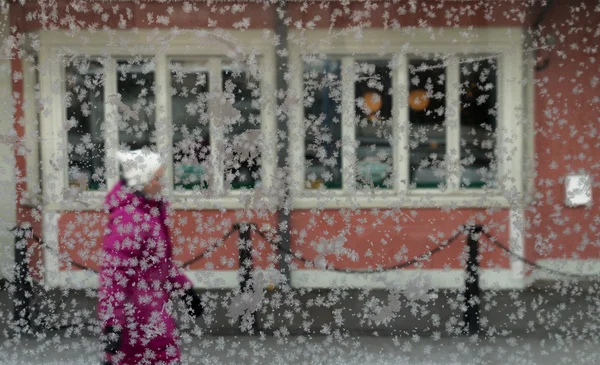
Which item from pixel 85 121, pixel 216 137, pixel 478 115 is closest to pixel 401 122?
pixel 478 115

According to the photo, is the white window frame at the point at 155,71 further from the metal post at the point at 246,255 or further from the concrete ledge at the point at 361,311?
the concrete ledge at the point at 361,311

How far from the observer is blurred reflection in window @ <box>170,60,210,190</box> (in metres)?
2.70

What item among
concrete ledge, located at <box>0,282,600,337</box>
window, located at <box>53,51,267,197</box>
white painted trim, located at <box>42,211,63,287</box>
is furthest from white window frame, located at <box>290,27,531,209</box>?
white painted trim, located at <box>42,211,63,287</box>

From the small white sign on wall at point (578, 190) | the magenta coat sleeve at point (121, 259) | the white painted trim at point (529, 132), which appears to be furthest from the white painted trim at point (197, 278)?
the small white sign on wall at point (578, 190)

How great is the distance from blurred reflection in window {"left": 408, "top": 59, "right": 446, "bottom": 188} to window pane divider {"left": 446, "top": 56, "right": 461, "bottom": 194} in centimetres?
2

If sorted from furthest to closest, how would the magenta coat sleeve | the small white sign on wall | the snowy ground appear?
the snowy ground, the small white sign on wall, the magenta coat sleeve

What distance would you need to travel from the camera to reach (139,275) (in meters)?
2.73

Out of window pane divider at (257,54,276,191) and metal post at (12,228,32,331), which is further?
metal post at (12,228,32,331)

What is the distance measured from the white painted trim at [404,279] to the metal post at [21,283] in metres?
1.17

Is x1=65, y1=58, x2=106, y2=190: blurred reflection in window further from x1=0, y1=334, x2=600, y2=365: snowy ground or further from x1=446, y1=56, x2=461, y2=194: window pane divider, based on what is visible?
x1=446, y1=56, x2=461, y2=194: window pane divider

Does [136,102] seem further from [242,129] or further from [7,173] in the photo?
[7,173]

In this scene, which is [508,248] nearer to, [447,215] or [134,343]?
[447,215]

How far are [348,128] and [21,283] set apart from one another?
5.17ft

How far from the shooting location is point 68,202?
277 cm
